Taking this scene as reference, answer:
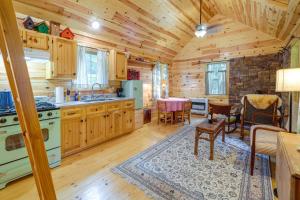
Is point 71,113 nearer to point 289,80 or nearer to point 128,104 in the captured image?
point 128,104

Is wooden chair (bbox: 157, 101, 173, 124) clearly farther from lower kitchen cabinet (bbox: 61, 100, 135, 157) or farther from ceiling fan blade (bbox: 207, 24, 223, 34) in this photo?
ceiling fan blade (bbox: 207, 24, 223, 34)

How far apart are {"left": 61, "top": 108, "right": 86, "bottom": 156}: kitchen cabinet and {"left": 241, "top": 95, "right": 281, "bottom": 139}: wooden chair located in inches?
136

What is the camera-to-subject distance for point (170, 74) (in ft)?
22.9

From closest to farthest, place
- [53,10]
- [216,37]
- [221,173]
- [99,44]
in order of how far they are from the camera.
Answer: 1. [221,173]
2. [53,10]
3. [99,44]
4. [216,37]

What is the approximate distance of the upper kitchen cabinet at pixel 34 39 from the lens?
2.39 metres

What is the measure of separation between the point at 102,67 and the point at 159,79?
2.56 meters

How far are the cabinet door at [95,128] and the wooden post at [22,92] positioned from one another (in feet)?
8.03

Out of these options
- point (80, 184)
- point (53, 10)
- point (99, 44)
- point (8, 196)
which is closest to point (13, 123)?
point (8, 196)

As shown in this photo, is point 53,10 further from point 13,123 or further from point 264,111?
point 264,111

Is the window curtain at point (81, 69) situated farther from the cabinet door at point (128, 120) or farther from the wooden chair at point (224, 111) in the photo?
the wooden chair at point (224, 111)

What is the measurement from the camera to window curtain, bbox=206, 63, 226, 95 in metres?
5.84

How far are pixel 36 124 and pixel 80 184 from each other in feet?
5.52

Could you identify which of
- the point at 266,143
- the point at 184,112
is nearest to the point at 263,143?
the point at 266,143

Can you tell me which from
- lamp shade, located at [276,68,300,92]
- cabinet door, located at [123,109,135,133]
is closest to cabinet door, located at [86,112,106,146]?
cabinet door, located at [123,109,135,133]
